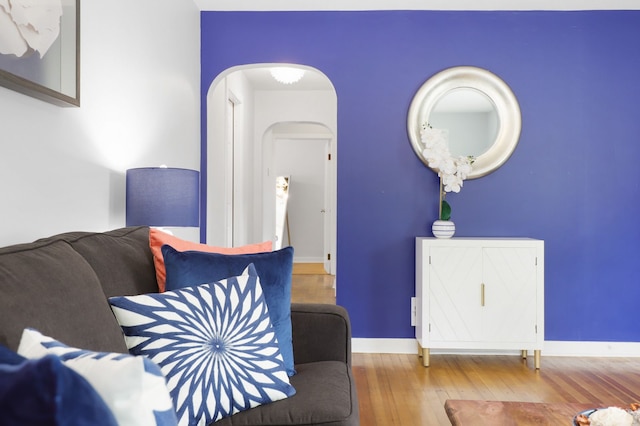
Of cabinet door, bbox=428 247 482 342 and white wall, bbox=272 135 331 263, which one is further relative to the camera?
white wall, bbox=272 135 331 263

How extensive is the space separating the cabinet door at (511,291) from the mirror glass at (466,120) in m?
0.85

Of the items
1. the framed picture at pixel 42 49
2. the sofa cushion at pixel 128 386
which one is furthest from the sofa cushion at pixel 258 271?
the sofa cushion at pixel 128 386

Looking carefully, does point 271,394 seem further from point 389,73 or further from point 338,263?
point 389,73

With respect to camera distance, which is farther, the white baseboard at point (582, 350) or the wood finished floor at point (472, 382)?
the white baseboard at point (582, 350)

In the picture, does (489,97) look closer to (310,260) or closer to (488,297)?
(488,297)

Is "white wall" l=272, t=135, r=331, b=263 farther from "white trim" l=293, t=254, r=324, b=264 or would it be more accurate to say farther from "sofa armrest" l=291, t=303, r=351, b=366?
"sofa armrest" l=291, t=303, r=351, b=366

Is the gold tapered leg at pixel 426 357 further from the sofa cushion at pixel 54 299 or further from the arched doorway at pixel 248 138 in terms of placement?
the sofa cushion at pixel 54 299

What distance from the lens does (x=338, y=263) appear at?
3773 millimetres

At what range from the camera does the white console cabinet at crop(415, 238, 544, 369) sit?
3.35 meters

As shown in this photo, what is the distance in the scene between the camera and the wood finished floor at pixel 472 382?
265cm

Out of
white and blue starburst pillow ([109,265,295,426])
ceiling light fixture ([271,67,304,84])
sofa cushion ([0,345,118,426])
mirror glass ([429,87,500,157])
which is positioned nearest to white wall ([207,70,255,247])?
ceiling light fixture ([271,67,304,84])

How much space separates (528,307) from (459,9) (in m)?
2.19

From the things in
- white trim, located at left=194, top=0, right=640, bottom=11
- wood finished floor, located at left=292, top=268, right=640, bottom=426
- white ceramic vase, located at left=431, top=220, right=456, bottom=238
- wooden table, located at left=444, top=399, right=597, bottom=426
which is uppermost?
white trim, located at left=194, top=0, right=640, bottom=11

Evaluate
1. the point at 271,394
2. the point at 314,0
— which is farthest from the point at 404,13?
the point at 271,394
